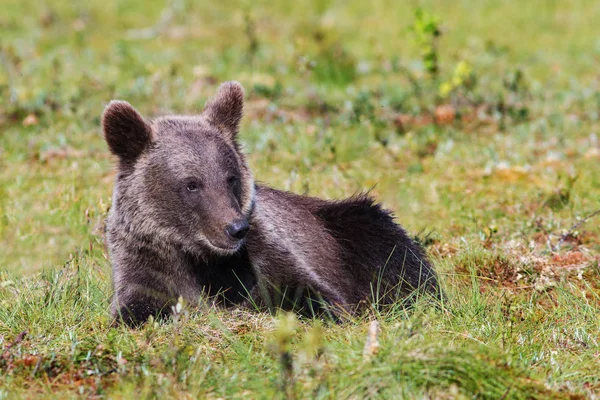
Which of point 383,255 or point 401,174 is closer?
point 383,255

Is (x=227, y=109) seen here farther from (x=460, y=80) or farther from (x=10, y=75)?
(x=10, y=75)

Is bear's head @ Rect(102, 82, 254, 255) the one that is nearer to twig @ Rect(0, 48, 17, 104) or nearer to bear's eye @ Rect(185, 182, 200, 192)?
bear's eye @ Rect(185, 182, 200, 192)

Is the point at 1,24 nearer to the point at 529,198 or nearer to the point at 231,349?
the point at 529,198

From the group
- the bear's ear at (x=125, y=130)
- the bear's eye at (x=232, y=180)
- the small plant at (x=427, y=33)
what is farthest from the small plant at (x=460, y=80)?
the bear's ear at (x=125, y=130)

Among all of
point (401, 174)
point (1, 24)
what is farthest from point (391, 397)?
point (1, 24)

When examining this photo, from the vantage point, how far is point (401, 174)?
8477 millimetres

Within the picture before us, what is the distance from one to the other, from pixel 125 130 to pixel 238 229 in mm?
1063

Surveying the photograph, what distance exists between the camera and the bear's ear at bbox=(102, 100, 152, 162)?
5.20 metres

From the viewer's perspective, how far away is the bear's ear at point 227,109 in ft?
18.3

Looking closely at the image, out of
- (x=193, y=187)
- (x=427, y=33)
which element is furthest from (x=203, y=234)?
(x=427, y=33)

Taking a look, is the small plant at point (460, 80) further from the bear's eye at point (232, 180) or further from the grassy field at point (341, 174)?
the bear's eye at point (232, 180)

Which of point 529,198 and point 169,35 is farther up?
point 169,35

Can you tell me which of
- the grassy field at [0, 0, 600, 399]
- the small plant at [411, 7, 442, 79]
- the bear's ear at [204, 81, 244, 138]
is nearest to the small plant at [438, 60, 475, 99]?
the grassy field at [0, 0, 600, 399]

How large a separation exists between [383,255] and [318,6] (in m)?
11.1
